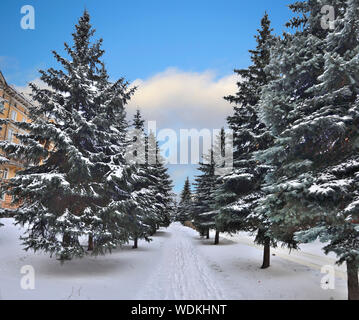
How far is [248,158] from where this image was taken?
12.7m

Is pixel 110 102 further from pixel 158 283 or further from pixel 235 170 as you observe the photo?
pixel 158 283

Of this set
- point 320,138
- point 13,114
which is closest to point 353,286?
point 320,138

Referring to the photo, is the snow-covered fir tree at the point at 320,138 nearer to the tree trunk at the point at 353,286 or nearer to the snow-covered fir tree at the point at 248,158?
the tree trunk at the point at 353,286

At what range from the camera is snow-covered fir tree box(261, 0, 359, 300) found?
5402 millimetres

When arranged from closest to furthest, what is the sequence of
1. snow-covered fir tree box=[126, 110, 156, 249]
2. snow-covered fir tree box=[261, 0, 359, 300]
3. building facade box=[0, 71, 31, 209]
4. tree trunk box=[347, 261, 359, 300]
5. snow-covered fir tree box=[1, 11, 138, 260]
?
snow-covered fir tree box=[261, 0, 359, 300]
tree trunk box=[347, 261, 359, 300]
snow-covered fir tree box=[1, 11, 138, 260]
snow-covered fir tree box=[126, 110, 156, 249]
building facade box=[0, 71, 31, 209]

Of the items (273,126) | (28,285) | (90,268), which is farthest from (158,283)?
(273,126)

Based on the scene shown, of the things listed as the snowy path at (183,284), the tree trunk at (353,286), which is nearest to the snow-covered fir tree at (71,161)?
the snowy path at (183,284)

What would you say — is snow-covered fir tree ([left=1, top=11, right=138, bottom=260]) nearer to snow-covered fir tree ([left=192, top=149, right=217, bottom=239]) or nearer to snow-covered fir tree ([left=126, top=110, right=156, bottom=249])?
snow-covered fir tree ([left=126, top=110, right=156, bottom=249])

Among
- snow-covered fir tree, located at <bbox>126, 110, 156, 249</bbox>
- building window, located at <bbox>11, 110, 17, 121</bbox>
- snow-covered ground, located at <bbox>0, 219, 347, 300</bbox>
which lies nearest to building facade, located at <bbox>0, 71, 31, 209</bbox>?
building window, located at <bbox>11, 110, 17, 121</bbox>

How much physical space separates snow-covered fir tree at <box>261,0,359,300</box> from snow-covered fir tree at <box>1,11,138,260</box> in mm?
6780

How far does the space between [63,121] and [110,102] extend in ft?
7.58

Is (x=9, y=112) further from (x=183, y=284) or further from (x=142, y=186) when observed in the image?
(x=183, y=284)
